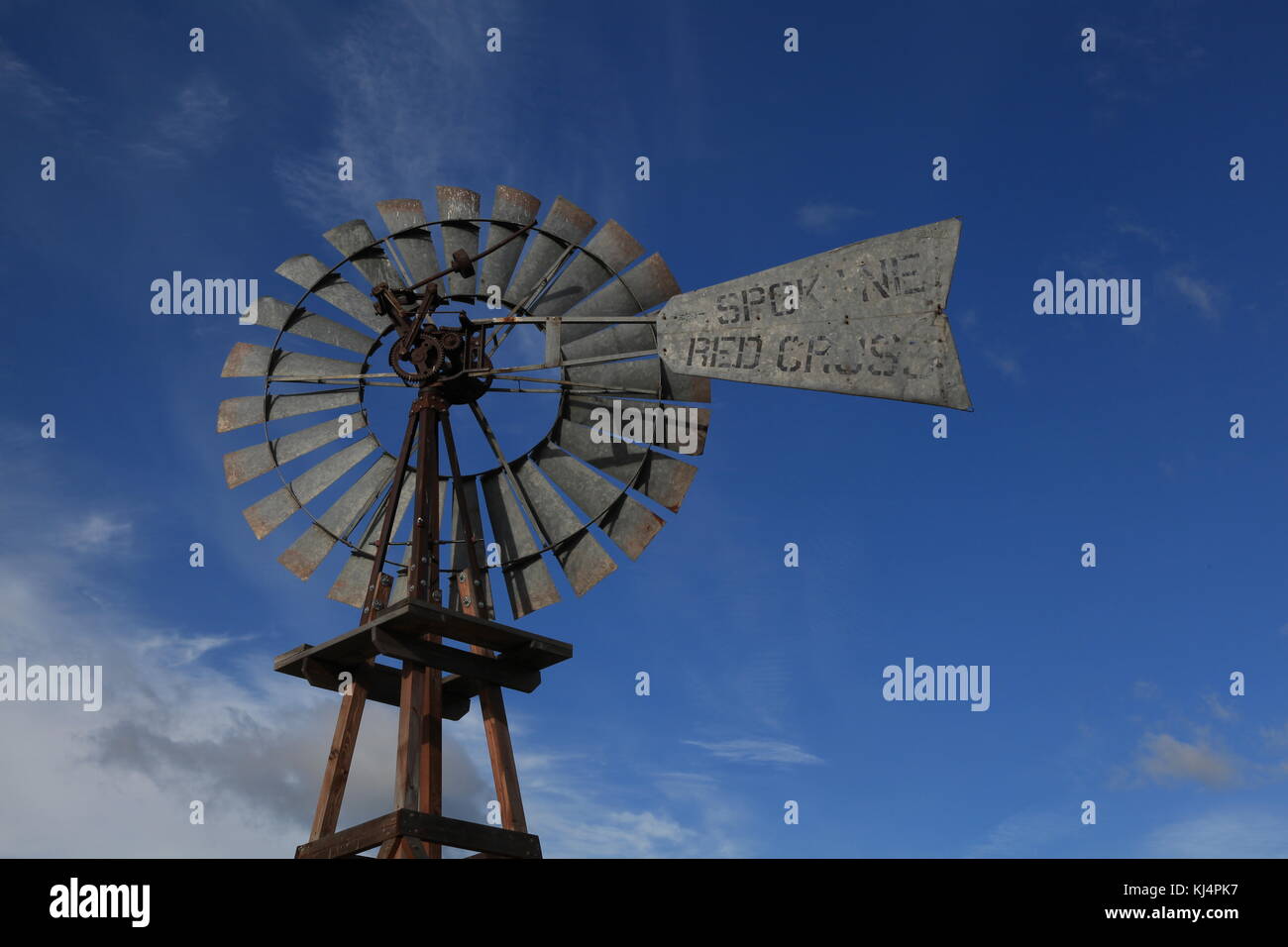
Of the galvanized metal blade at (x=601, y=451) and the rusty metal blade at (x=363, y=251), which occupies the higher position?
the rusty metal blade at (x=363, y=251)

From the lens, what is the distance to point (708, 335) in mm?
9141

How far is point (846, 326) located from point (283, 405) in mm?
4822

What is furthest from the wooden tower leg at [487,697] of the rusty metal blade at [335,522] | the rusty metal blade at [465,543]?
the rusty metal blade at [335,522]

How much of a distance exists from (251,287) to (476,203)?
1996 millimetres

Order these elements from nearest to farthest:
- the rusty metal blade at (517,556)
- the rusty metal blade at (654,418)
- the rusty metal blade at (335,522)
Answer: the rusty metal blade at (654,418)
the rusty metal blade at (517,556)
the rusty metal blade at (335,522)

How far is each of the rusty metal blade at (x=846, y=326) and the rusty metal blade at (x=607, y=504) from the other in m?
1.27

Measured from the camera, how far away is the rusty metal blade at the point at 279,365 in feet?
34.7

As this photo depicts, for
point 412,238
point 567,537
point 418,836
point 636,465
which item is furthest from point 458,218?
point 418,836

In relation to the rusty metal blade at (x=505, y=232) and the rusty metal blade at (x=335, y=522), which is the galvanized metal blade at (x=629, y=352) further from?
the rusty metal blade at (x=335, y=522)

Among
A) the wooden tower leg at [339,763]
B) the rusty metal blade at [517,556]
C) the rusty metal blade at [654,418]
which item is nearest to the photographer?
the wooden tower leg at [339,763]

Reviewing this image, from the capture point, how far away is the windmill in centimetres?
862

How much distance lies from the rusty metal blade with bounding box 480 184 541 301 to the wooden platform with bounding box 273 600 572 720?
9.28 ft

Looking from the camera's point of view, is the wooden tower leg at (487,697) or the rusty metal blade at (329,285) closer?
the wooden tower leg at (487,697)
